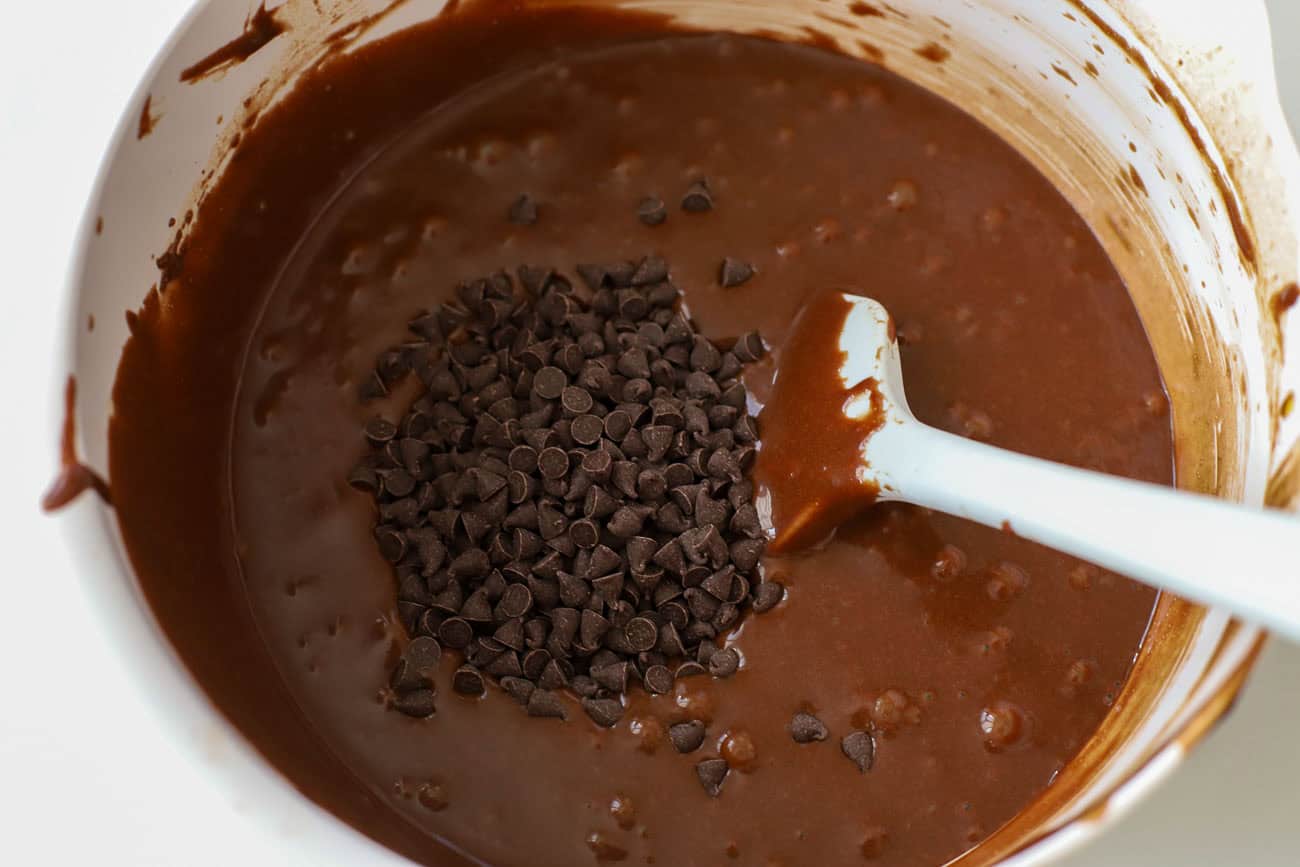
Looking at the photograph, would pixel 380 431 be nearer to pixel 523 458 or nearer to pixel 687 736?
pixel 523 458

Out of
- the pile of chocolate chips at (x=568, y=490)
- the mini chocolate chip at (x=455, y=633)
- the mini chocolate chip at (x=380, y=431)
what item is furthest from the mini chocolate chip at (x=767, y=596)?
the mini chocolate chip at (x=380, y=431)

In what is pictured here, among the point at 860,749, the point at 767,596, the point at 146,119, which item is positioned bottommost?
the point at 860,749

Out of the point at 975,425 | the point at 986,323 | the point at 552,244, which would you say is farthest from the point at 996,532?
the point at 552,244

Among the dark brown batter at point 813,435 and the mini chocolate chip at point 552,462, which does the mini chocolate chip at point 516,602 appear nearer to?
the mini chocolate chip at point 552,462

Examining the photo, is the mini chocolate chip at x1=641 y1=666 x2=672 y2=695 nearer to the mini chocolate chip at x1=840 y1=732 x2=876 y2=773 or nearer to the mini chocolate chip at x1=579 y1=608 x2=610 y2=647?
the mini chocolate chip at x1=579 y1=608 x2=610 y2=647

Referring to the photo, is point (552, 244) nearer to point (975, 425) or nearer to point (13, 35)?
point (975, 425)

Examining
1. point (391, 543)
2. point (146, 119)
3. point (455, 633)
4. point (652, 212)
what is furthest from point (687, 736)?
point (146, 119)
